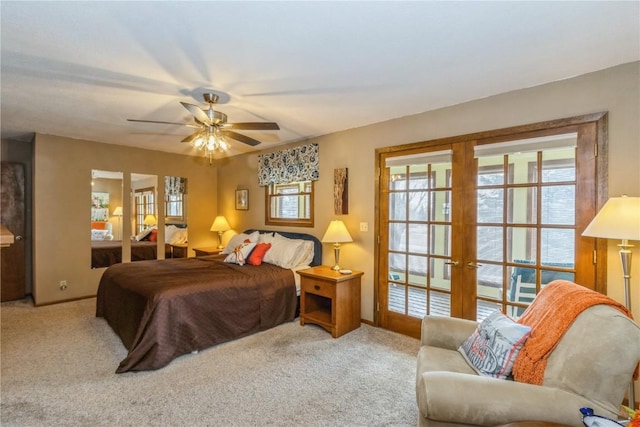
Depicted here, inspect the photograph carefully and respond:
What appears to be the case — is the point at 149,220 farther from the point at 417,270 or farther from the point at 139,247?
the point at 417,270

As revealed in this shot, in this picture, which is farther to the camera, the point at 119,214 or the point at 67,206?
the point at 119,214

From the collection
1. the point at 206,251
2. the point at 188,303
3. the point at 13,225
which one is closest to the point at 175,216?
the point at 206,251

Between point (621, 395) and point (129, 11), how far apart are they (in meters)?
2.99

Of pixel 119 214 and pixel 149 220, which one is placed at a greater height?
pixel 119 214

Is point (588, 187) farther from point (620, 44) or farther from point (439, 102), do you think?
point (439, 102)

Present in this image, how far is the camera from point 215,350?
296 cm

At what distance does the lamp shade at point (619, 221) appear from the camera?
1.76 m

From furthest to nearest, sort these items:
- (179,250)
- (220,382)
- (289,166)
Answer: (179,250) → (289,166) → (220,382)

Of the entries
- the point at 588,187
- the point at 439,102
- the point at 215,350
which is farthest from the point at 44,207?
the point at 588,187

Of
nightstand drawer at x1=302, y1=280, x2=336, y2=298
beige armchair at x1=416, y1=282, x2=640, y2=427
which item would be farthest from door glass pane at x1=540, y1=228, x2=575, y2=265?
nightstand drawer at x1=302, y1=280, x2=336, y2=298

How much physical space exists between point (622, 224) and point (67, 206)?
19.6 feet

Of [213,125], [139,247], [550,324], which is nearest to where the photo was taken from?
[550,324]

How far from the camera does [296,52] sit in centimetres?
207

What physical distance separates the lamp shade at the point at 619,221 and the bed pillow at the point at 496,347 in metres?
0.75
